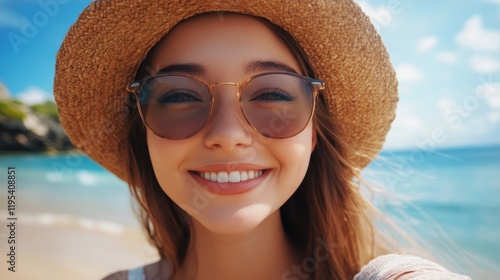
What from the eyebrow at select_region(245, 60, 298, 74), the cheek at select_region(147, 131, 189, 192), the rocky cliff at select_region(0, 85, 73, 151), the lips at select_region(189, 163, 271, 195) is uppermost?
the rocky cliff at select_region(0, 85, 73, 151)

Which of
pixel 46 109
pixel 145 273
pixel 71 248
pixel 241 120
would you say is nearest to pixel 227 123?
pixel 241 120

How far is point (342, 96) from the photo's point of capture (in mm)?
2082

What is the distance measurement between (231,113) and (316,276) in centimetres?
92

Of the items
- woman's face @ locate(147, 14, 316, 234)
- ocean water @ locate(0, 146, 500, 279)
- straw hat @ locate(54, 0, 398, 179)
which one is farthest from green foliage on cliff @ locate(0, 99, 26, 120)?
woman's face @ locate(147, 14, 316, 234)

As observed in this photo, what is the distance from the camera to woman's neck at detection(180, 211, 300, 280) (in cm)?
206

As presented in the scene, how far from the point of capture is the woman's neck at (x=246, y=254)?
2.06 m

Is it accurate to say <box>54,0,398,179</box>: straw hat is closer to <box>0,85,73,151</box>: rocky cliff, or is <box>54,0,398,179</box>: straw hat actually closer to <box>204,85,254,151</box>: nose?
<box>204,85,254,151</box>: nose

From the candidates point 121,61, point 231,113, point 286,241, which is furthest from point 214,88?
point 286,241

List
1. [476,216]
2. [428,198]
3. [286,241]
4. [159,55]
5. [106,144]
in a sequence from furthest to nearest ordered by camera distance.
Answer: [428,198] → [476,216] → [106,144] → [286,241] → [159,55]

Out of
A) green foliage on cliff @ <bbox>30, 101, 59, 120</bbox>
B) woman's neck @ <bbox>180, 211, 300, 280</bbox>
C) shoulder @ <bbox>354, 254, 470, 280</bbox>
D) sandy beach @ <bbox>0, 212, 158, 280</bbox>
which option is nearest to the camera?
shoulder @ <bbox>354, 254, 470, 280</bbox>

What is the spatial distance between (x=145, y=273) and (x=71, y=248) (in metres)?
5.31

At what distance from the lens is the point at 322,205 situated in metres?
2.18

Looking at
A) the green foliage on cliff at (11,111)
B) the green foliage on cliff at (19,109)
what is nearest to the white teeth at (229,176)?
the green foliage on cliff at (19,109)

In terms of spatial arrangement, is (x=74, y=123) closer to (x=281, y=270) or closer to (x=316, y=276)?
(x=281, y=270)
